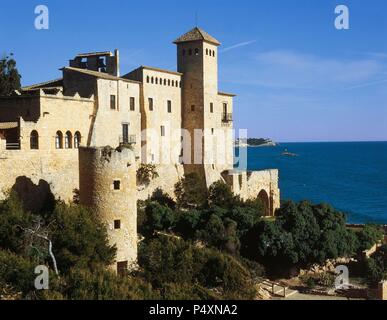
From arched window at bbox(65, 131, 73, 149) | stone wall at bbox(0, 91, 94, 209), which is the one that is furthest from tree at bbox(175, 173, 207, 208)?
arched window at bbox(65, 131, 73, 149)

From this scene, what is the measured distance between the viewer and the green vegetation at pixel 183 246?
1986 centimetres

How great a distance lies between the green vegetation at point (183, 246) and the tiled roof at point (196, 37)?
30.7ft

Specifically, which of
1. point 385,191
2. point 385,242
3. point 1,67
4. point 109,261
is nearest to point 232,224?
point 109,261

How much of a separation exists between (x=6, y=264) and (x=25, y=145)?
8.23 meters

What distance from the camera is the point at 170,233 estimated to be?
31.3m

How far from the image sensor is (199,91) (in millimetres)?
38875

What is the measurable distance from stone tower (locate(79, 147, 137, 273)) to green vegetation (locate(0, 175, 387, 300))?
0.54 metres

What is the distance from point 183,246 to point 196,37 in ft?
59.2

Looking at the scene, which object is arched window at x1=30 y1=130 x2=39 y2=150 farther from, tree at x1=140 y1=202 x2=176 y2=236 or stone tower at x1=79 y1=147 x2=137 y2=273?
tree at x1=140 y1=202 x2=176 y2=236

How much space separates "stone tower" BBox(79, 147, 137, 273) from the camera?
949 inches

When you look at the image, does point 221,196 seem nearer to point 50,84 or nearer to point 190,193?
point 190,193

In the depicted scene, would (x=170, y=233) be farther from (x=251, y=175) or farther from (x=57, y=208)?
(x=251, y=175)

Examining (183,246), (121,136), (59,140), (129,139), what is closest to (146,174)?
(129,139)

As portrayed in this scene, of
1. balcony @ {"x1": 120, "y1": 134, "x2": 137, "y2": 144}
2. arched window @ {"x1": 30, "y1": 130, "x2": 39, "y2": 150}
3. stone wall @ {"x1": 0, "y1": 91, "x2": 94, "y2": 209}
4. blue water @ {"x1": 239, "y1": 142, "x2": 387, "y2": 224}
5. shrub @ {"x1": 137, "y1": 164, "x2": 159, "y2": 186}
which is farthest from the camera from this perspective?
blue water @ {"x1": 239, "y1": 142, "x2": 387, "y2": 224}
